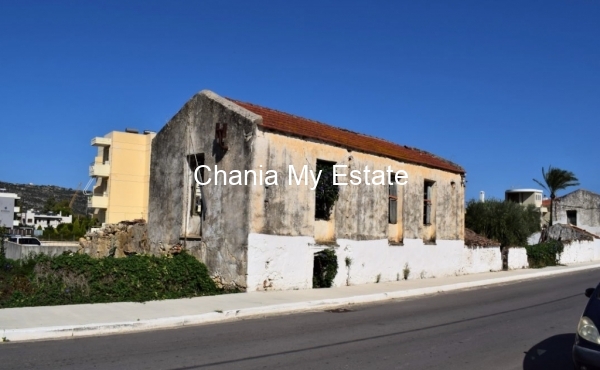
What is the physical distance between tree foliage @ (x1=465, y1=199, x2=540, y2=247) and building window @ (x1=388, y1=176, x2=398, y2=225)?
17671 mm

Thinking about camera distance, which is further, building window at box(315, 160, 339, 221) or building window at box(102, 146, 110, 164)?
building window at box(102, 146, 110, 164)

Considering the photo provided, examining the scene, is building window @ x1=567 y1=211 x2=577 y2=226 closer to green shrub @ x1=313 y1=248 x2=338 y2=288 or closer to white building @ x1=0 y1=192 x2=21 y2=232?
green shrub @ x1=313 y1=248 x2=338 y2=288

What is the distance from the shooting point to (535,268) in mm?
30281

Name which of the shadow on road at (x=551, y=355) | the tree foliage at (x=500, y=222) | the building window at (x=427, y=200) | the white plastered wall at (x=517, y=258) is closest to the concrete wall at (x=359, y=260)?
→ the building window at (x=427, y=200)

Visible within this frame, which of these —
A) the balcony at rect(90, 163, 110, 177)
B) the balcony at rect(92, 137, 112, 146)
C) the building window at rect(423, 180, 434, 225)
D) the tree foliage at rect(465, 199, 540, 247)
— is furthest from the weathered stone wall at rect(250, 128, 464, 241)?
the balcony at rect(92, 137, 112, 146)

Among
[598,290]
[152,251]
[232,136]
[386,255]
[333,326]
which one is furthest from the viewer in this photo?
[386,255]

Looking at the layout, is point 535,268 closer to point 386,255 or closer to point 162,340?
point 386,255

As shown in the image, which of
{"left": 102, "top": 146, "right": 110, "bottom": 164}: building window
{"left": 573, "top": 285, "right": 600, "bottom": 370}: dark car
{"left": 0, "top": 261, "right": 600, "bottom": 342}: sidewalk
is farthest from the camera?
{"left": 102, "top": 146, "right": 110, "bottom": 164}: building window

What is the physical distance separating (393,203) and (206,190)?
7.59 metres

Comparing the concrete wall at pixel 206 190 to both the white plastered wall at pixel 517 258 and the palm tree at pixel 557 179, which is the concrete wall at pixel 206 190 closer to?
the white plastered wall at pixel 517 258

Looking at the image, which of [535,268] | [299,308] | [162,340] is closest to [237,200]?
[299,308]

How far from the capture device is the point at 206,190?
55.6ft

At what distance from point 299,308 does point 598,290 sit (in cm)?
763

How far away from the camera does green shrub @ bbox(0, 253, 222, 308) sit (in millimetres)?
12727
